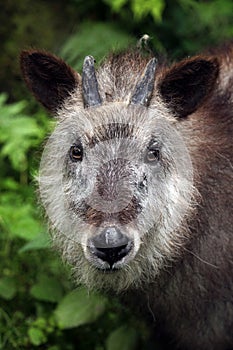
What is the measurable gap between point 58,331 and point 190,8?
3759 millimetres

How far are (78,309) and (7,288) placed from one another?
637 mm

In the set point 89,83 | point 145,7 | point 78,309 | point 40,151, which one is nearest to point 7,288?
point 78,309

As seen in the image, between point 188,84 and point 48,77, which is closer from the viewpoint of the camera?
point 188,84

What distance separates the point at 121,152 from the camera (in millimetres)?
5270

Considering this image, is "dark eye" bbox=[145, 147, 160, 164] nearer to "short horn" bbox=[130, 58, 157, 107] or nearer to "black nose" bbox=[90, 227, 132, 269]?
"short horn" bbox=[130, 58, 157, 107]

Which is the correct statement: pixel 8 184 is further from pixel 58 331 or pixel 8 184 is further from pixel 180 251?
pixel 180 251

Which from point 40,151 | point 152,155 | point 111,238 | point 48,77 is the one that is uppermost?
point 48,77

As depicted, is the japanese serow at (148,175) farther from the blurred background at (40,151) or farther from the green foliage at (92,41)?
the green foliage at (92,41)

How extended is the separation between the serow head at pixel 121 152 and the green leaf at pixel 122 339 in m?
1.34

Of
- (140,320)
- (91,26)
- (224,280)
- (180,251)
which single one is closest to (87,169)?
(180,251)

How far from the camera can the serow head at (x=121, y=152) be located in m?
5.20

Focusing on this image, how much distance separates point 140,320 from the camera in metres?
6.69

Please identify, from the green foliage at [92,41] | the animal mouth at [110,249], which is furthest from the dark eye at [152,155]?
the green foliage at [92,41]

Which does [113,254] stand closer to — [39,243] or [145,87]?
[145,87]
